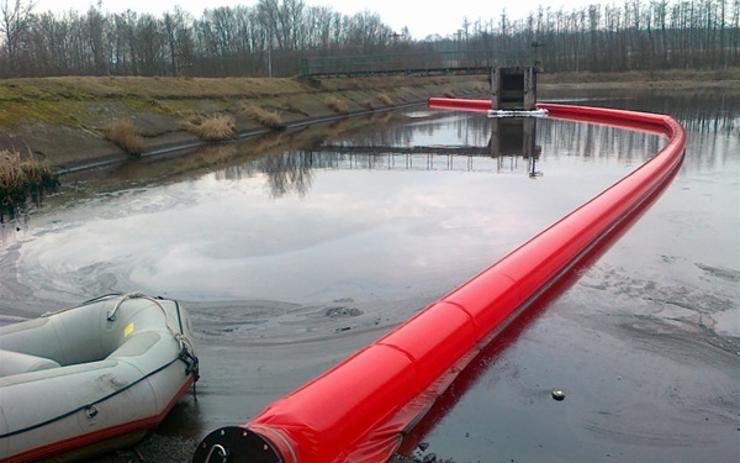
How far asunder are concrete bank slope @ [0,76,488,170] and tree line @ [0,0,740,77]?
982 cm

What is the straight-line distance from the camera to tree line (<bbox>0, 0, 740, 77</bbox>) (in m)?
51.3

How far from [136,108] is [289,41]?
5907cm

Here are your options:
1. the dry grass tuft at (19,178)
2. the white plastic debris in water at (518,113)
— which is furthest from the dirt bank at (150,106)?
the white plastic debris in water at (518,113)

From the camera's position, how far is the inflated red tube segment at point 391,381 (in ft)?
12.8

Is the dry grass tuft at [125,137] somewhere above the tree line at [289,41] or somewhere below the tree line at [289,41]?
below

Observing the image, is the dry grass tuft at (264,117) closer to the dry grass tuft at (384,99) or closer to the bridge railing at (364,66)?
the bridge railing at (364,66)

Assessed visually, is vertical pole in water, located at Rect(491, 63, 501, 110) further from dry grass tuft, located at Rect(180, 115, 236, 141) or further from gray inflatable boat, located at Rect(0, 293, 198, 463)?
gray inflatable boat, located at Rect(0, 293, 198, 463)

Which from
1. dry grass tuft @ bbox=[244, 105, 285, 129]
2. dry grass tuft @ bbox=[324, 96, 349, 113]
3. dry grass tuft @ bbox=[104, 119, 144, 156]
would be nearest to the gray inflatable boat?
dry grass tuft @ bbox=[104, 119, 144, 156]

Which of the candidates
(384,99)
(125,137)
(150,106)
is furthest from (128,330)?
(384,99)

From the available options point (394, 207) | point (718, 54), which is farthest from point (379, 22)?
point (394, 207)

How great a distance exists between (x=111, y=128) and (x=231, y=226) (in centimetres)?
1405

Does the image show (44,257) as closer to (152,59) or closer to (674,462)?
(674,462)

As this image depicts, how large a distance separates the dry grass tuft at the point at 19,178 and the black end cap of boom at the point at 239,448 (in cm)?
1303

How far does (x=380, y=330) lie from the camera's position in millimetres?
6820
